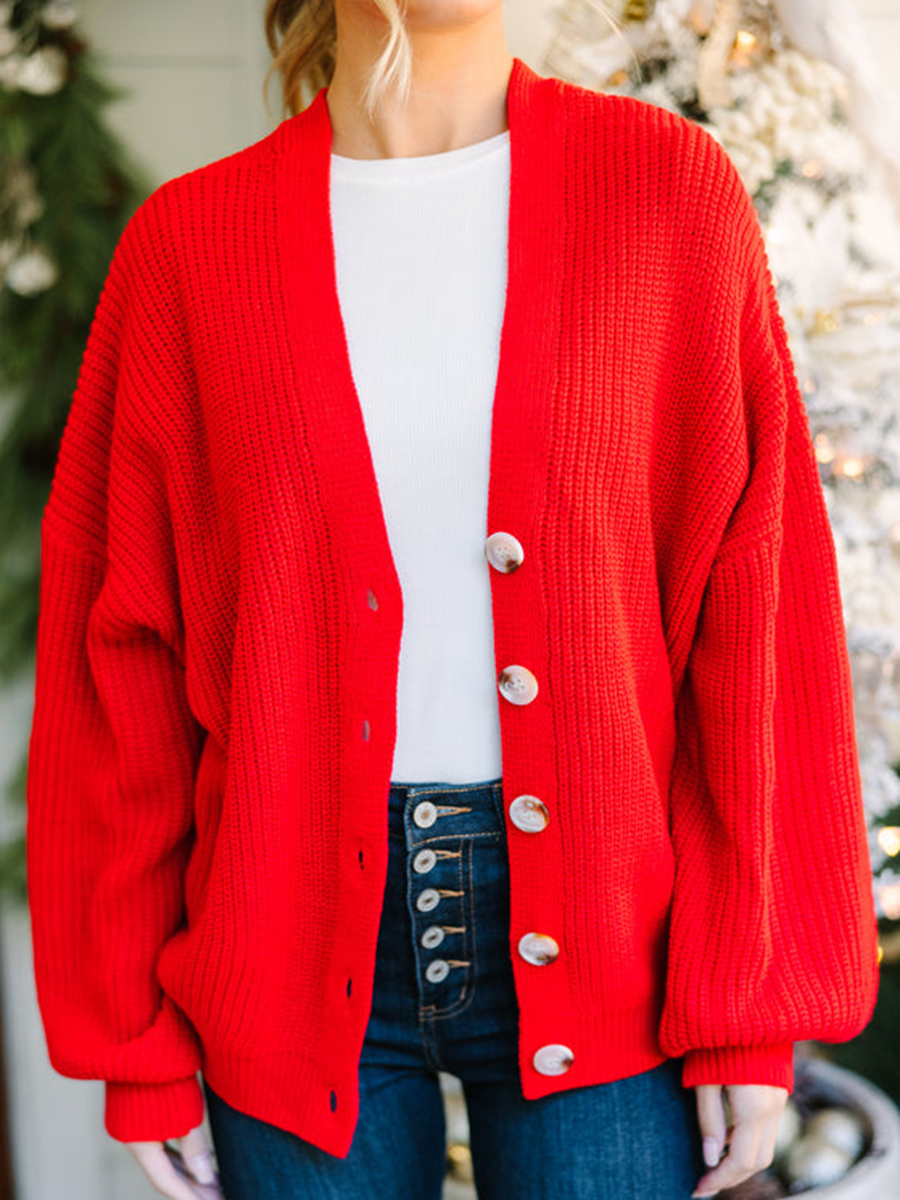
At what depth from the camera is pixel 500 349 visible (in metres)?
0.84

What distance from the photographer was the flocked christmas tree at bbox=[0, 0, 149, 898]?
148 centimetres

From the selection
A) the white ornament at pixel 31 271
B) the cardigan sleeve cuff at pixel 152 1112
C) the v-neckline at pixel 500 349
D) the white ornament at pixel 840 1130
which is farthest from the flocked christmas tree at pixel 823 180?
the cardigan sleeve cuff at pixel 152 1112

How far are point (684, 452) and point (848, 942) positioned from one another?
0.39m

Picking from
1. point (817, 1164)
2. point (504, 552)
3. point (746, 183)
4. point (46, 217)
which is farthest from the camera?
point (46, 217)

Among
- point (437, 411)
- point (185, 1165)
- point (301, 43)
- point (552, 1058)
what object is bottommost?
point (185, 1165)

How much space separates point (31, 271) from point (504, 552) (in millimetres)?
976

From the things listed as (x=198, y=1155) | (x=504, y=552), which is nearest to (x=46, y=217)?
(x=504, y=552)

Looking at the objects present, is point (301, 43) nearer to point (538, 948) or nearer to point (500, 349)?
point (500, 349)

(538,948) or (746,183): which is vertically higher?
(746,183)

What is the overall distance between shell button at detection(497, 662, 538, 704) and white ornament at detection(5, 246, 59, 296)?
3.27 feet

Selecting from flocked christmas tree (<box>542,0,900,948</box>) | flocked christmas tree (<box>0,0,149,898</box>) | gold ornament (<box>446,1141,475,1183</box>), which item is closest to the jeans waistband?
flocked christmas tree (<box>542,0,900,948</box>)

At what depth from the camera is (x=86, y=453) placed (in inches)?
38.5

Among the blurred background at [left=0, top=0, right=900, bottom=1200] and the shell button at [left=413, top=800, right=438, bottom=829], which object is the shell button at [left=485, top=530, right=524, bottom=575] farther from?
the blurred background at [left=0, top=0, right=900, bottom=1200]

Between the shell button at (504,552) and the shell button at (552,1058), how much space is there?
35 centimetres
